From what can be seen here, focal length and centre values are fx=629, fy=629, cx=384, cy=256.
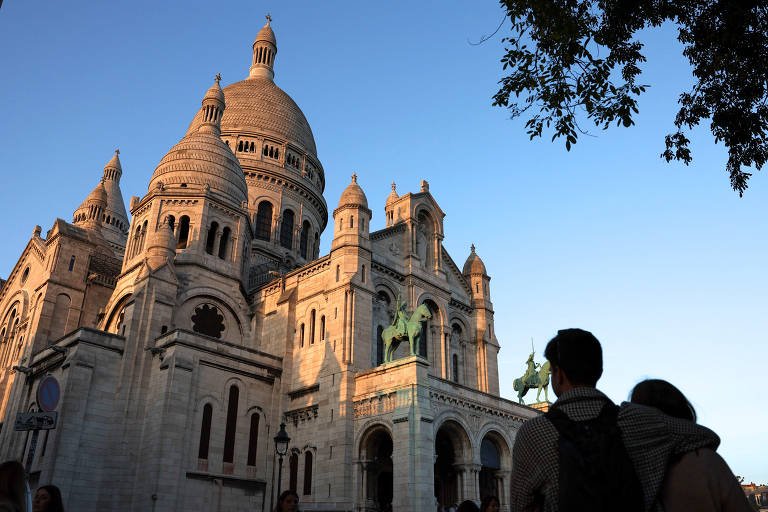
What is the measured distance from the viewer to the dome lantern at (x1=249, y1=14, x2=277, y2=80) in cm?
6099

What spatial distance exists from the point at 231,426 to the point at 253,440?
146 cm

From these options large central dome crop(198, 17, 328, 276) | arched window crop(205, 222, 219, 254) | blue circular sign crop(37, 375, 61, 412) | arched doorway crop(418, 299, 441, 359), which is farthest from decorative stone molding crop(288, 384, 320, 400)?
large central dome crop(198, 17, 328, 276)

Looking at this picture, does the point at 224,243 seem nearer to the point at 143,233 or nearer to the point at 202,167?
the point at 143,233

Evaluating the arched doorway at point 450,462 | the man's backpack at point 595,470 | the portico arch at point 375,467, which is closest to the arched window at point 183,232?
the portico arch at point 375,467

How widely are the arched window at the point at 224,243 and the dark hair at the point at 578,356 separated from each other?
120ft

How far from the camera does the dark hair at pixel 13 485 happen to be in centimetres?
517

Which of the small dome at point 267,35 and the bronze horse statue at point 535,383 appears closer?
the bronze horse statue at point 535,383

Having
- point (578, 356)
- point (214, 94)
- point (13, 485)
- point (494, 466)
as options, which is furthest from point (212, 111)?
point (578, 356)

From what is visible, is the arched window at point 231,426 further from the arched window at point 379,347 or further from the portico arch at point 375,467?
the arched window at point 379,347

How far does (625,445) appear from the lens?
3.46 meters

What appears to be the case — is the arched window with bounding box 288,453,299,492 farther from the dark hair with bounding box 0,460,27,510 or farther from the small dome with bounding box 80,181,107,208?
the small dome with bounding box 80,181,107,208

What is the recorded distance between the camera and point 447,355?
37.5 metres

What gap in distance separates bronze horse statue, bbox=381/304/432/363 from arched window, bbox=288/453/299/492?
7.19m

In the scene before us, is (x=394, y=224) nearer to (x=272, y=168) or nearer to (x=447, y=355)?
(x=447, y=355)
